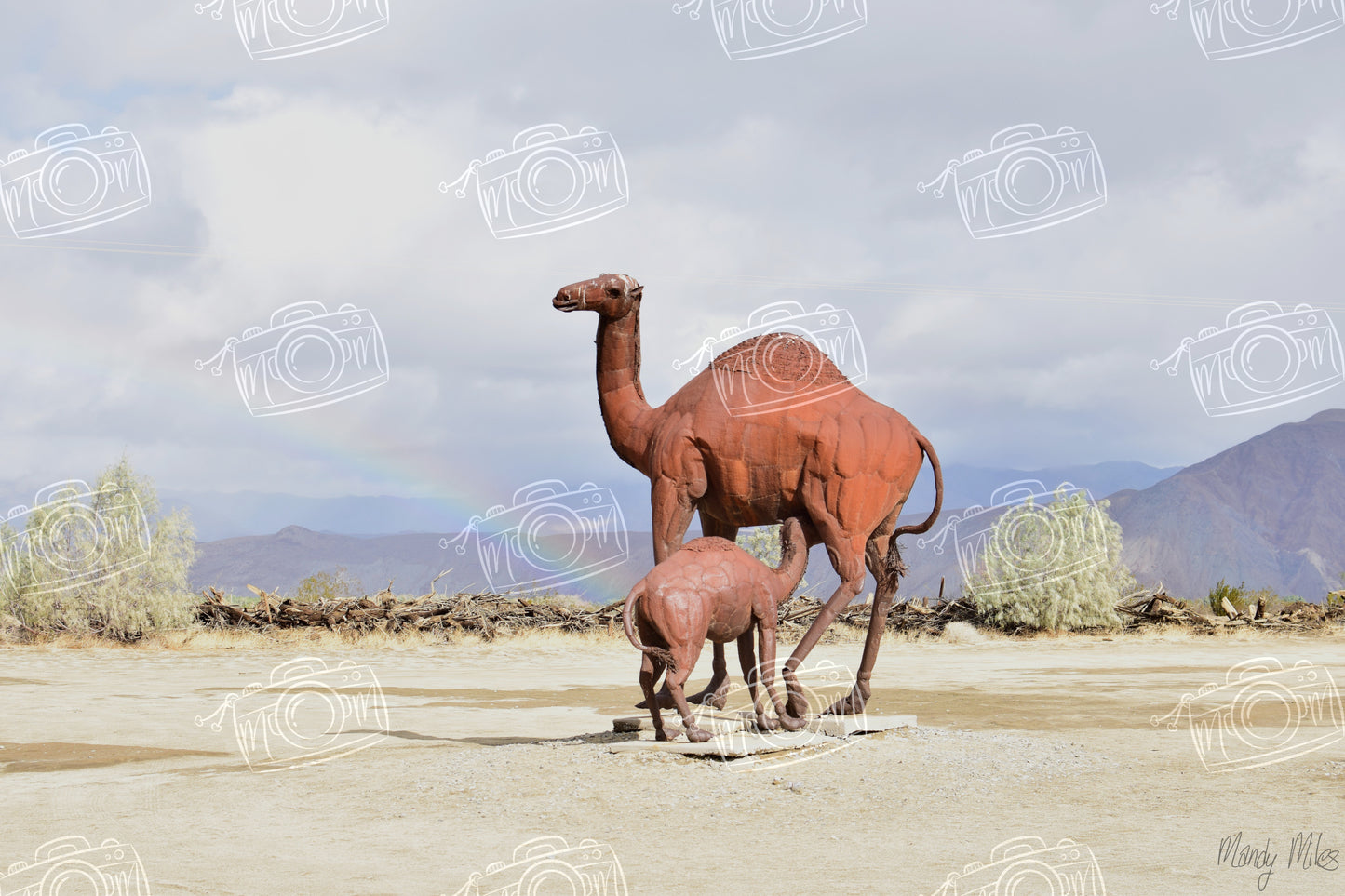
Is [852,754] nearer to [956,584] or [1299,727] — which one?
[1299,727]

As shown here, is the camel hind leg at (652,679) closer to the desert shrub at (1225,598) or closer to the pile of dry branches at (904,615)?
the pile of dry branches at (904,615)

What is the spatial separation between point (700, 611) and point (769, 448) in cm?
180

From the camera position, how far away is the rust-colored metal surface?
9.64m

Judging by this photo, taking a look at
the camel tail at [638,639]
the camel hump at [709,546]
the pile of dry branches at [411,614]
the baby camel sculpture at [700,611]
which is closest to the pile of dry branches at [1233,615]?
the pile of dry branches at [411,614]

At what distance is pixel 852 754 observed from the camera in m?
9.05

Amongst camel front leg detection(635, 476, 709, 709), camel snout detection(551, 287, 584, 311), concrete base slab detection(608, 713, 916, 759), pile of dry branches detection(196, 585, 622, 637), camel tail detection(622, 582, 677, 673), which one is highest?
camel snout detection(551, 287, 584, 311)

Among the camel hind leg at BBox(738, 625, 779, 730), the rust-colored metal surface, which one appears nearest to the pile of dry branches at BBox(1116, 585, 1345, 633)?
the rust-colored metal surface

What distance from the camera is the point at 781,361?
10.1 metres

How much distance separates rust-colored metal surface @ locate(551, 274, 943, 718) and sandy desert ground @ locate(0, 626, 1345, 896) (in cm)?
Answer: 175

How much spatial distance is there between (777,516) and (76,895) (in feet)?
19.4

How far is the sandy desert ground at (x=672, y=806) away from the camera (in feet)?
20.1

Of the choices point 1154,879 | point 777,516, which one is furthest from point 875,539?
point 1154,879

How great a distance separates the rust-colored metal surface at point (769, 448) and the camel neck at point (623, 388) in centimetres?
1

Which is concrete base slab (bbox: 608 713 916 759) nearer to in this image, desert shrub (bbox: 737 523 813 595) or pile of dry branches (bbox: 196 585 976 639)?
pile of dry branches (bbox: 196 585 976 639)
